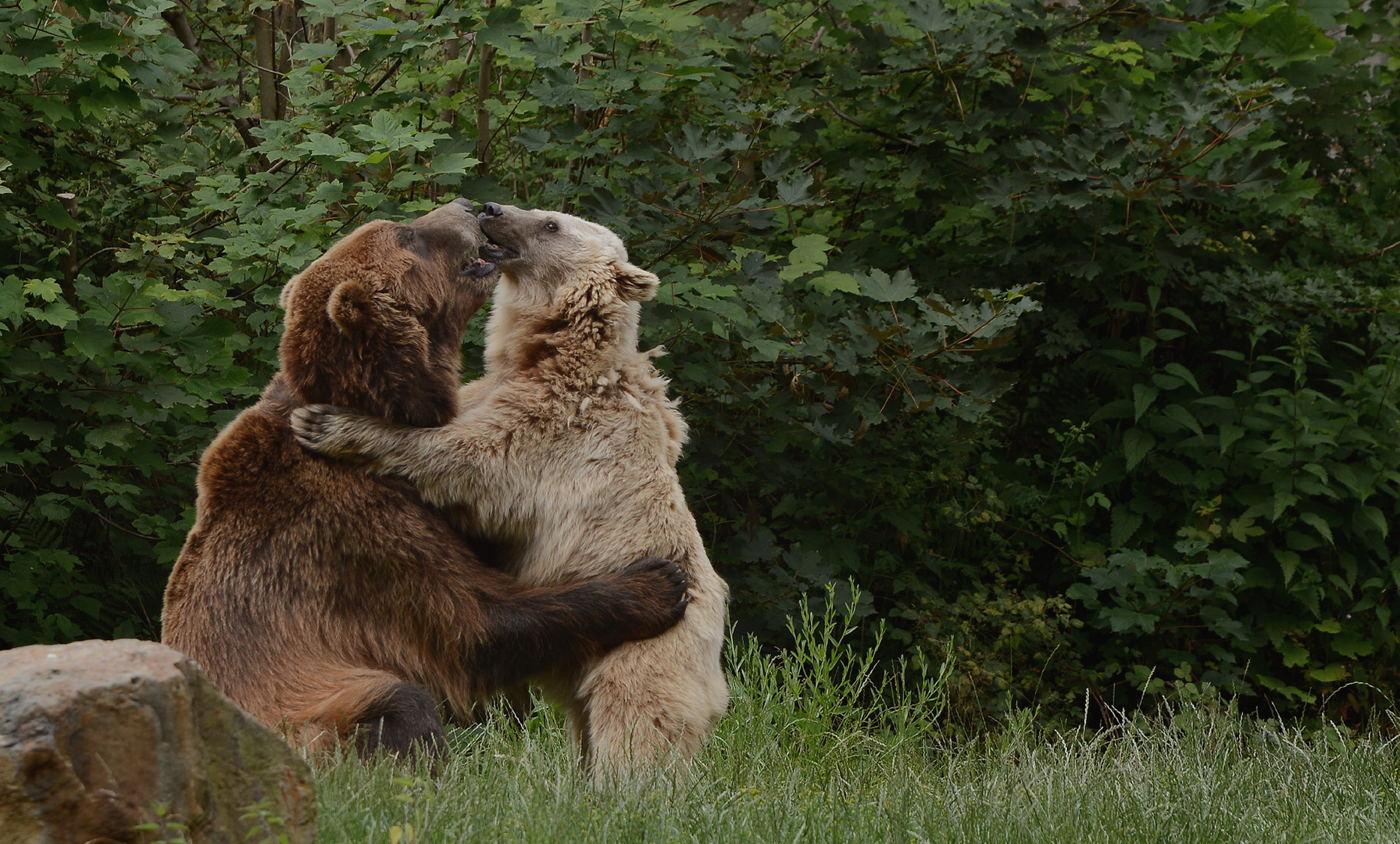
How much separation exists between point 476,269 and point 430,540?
0.89 metres

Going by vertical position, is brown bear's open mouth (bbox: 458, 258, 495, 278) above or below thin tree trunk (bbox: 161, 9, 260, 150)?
below

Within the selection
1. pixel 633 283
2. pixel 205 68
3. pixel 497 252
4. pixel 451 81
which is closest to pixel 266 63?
pixel 205 68

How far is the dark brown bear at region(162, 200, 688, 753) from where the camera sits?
3.02m

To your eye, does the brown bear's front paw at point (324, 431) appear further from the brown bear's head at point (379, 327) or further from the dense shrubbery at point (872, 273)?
the dense shrubbery at point (872, 273)

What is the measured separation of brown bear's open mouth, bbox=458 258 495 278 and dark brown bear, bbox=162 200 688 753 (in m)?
0.19

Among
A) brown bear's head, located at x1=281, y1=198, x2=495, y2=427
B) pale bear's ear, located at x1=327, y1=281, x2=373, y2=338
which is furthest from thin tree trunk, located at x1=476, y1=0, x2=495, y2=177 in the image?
pale bear's ear, located at x1=327, y1=281, x2=373, y2=338

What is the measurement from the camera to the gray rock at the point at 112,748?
169 centimetres

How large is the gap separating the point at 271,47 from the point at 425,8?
1.68m

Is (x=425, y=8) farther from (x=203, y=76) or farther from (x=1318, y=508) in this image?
(x=1318, y=508)

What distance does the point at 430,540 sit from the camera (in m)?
3.21

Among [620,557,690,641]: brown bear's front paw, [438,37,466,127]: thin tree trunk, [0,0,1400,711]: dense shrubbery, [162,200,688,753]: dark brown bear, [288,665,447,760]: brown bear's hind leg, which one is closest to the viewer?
[288,665,447,760]: brown bear's hind leg

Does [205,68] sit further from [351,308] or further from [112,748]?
[112,748]

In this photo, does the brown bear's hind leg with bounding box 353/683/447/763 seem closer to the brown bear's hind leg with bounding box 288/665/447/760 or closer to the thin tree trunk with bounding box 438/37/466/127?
the brown bear's hind leg with bounding box 288/665/447/760

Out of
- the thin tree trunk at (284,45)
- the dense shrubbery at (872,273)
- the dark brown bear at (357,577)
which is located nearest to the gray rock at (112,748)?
the dark brown bear at (357,577)
